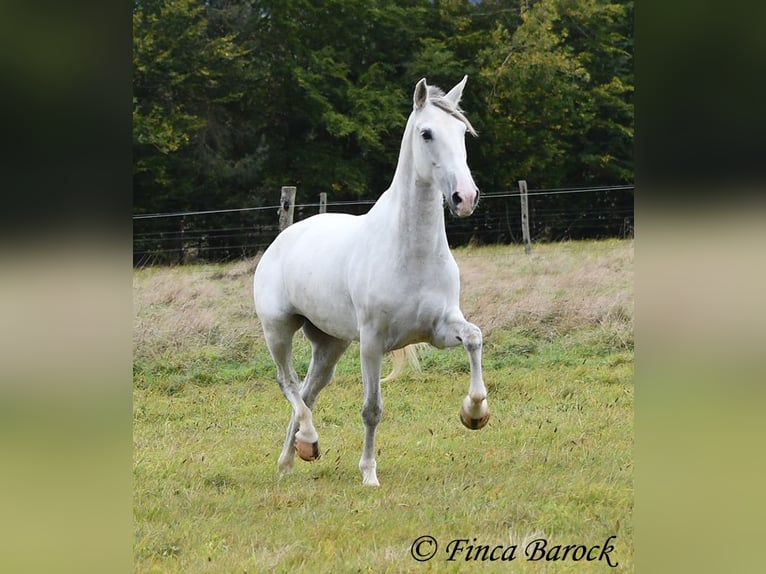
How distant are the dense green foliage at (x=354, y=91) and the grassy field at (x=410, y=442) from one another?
374 cm

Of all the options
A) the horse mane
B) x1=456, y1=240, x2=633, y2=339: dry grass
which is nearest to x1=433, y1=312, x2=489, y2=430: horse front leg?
the horse mane

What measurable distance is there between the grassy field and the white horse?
0.54 metres

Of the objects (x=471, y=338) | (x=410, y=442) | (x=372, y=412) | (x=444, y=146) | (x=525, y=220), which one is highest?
(x=444, y=146)

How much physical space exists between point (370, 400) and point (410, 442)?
1222 millimetres

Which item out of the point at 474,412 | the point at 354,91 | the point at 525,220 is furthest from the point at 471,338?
the point at 354,91

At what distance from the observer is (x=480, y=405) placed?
4664 mm

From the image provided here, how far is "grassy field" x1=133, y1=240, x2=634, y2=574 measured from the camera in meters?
3.90

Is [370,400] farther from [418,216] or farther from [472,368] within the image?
[418,216]

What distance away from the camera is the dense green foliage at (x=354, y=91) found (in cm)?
1494

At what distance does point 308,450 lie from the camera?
555 centimetres

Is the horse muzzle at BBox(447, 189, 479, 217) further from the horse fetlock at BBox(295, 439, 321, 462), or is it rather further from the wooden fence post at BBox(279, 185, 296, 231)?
the wooden fence post at BBox(279, 185, 296, 231)

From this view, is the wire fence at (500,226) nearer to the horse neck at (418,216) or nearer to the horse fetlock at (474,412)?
the horse neck at (418,216)
